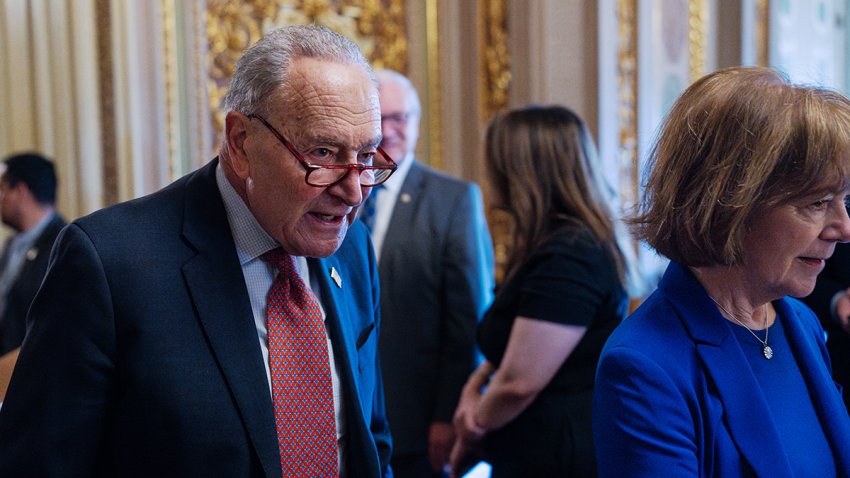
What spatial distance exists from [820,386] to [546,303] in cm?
98

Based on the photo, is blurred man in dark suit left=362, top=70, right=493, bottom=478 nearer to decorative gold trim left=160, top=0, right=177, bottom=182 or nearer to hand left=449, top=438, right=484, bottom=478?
hand left=449, top=438, right=484, bottom=478

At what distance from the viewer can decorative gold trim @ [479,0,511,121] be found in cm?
468

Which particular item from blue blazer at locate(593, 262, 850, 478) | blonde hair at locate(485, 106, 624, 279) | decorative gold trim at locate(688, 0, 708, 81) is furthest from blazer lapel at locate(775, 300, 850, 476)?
decorative gold trim at locate(688, 0, 708, 81)

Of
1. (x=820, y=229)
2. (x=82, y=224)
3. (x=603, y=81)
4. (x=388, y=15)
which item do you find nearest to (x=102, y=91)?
(x=388, y=15)

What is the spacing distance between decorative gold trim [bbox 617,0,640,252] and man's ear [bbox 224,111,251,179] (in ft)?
10.8

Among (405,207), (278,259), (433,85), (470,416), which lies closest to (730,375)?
(278,259)

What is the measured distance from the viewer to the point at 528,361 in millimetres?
2574

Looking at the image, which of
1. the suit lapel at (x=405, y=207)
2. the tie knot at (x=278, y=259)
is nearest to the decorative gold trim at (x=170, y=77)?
the suit lapel at (x=405, y=207)

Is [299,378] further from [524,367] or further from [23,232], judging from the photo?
[23,232]

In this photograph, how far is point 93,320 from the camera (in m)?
1.49

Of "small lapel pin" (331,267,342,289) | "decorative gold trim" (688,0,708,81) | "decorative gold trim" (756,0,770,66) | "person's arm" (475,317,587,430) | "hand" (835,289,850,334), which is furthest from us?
"decorative gold trim" (756,0,770,66)

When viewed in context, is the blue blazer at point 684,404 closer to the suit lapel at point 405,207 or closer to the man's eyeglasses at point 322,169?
the man's eyeglasses at point 322,169

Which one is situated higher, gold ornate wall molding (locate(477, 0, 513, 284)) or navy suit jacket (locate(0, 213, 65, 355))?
gold ornate wall molding (locate(477, 0, 513, 284))

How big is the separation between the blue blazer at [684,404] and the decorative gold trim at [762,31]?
4313 millimetres
